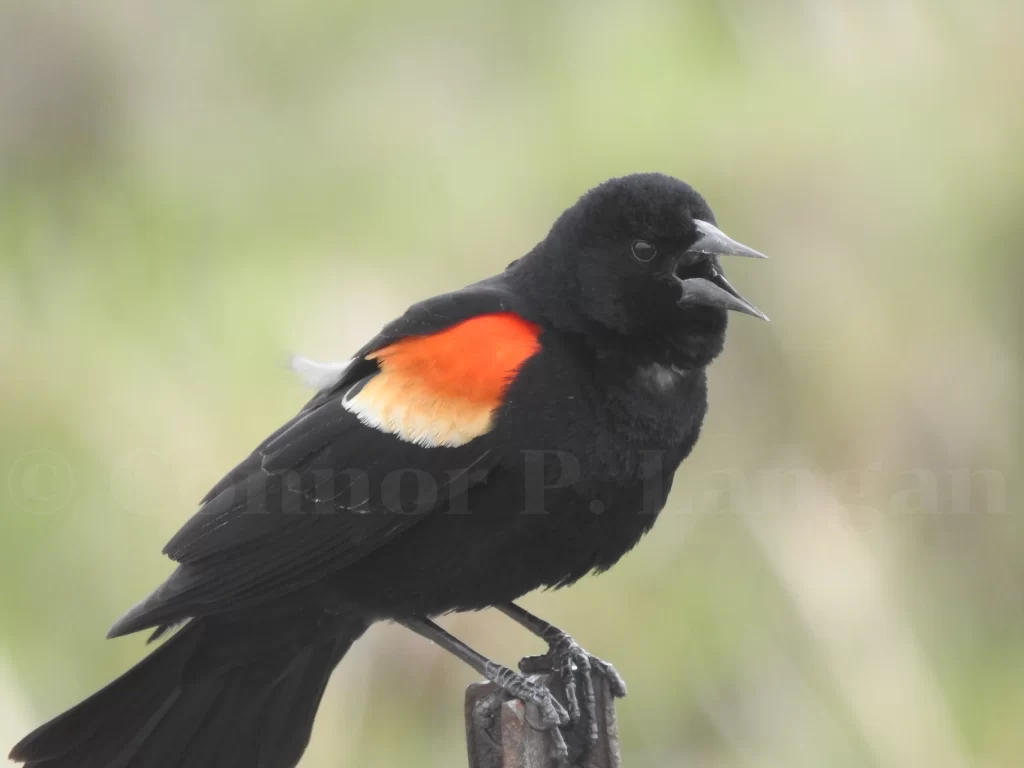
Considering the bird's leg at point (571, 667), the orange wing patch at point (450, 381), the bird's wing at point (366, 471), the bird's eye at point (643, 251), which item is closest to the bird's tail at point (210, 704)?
the bird's wing at point (366, 471)

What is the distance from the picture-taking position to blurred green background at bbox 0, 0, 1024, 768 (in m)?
3.06

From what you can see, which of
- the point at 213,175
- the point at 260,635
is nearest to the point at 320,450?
the point at 260,635

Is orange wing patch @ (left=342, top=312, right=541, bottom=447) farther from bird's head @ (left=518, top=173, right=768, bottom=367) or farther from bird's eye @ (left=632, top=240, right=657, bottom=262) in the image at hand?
bird's eye @ (left=632, top=240, right=657, bottom=262)

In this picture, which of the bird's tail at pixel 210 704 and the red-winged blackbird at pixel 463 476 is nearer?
the red-winged blackbird at pixel 463 476

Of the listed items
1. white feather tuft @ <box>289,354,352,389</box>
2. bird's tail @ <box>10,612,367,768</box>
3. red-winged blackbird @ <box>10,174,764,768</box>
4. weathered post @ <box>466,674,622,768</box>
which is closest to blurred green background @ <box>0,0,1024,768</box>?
white feather tuft @ <box>289,354,352,389</box>

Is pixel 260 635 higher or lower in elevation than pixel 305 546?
lower

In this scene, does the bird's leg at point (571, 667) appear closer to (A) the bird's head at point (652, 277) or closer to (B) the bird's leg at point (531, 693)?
(B) the bird's leg at point (531, 693)

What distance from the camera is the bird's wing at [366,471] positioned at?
1850mm

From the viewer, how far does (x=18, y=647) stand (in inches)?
122

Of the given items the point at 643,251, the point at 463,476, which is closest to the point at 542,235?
the point at 643,251

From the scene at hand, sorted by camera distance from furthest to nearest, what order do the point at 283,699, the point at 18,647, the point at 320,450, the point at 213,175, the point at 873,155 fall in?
the point at 213,175 < the point at 873,155 < the point at 18,647 < the point at 283,699 < the point at 320,450

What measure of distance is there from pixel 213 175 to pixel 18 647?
1.70 meters

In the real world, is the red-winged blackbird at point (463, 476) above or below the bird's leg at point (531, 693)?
above

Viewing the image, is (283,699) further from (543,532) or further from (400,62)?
(400,62)
